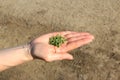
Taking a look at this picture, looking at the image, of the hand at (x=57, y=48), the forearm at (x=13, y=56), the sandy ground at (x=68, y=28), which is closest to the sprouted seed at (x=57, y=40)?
the hand at (x=57, y=48)

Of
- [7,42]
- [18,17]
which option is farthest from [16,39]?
[18,17]

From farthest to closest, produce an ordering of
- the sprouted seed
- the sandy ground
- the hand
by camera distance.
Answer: the sandy ground, the sprouted seed, the hand

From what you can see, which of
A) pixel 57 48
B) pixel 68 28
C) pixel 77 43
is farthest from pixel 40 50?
pixel 68 28

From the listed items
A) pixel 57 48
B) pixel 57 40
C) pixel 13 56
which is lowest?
pixel 13 56

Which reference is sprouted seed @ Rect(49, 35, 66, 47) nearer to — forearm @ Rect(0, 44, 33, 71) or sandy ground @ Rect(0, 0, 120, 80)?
forearm @ Rect(0, 44, 33, 71)

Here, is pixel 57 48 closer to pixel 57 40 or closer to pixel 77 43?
pixel 57 40

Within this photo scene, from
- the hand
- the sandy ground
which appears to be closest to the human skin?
the hand

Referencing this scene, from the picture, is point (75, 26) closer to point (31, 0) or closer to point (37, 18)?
point (37, 18)
